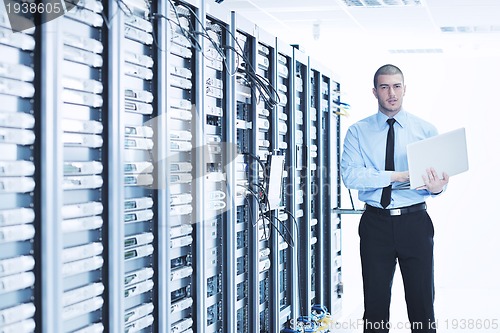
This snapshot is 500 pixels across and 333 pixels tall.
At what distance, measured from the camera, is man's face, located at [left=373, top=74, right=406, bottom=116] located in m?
3.75

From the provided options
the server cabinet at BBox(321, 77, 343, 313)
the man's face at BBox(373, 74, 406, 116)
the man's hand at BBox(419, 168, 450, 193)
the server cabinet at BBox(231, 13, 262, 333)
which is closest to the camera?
the server cabinet at BBox(231, 13, 262, 333)

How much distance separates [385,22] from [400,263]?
9.40 ft

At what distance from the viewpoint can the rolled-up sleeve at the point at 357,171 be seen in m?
3.59

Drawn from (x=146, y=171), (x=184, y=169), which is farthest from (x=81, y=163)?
(x=184, y=169)

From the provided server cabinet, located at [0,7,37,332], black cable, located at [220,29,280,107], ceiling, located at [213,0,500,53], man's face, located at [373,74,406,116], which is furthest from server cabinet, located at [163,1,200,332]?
ceiling, located at [213,0,500,53]

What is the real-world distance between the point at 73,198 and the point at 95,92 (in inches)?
13.2

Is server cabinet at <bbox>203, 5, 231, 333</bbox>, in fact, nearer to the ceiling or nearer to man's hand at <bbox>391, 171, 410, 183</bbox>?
man's hand at <bbox>391, 171, 410, 183</bbox>

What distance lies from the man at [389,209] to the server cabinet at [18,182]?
2175 millimetres

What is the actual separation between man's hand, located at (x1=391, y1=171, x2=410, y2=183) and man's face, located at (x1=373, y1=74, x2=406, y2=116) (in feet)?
1.30

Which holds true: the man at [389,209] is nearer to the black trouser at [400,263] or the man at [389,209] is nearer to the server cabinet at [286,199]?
the black trouser at [400,263]

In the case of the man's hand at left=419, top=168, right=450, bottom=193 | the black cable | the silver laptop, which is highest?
the black cable

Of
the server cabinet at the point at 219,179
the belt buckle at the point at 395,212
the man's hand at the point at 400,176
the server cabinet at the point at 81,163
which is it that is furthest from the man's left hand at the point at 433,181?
the server cabinet at the point at 81,163

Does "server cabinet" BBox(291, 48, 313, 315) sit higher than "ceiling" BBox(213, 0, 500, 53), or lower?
lower

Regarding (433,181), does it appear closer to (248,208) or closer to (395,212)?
(395,212)
